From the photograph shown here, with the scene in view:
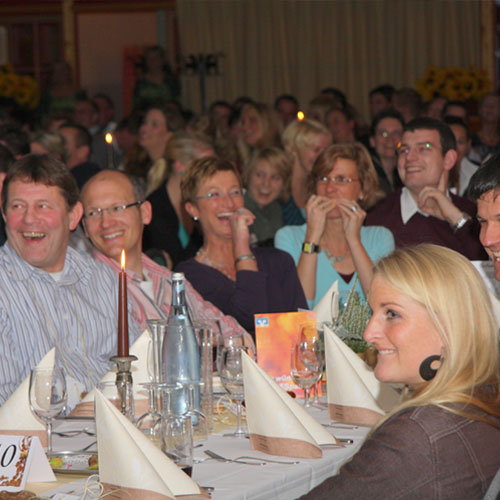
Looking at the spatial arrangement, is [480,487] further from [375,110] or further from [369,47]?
[369,47]

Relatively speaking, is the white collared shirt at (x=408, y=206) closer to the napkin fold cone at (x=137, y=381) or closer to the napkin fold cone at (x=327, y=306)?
the napkin fold cone at (x=327, y=306)

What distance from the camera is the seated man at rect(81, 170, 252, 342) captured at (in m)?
3.37

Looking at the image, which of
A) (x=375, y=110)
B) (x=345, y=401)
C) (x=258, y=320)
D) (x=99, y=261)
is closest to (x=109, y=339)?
(x=99, y=261)

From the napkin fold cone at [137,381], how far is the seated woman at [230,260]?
3.29 feet

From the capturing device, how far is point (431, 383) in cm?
155

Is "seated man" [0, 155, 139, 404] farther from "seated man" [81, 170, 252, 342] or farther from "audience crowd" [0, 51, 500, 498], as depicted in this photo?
"seated man" [81, 170, 252, 342]

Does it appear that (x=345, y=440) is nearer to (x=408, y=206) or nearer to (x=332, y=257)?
(x=332, y=257)

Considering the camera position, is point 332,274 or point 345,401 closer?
point 345,401

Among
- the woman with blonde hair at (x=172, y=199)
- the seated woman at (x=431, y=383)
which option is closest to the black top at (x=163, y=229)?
the woman with blonde hair at (x=172, y=199)

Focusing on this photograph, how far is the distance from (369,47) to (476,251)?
7.52 meters

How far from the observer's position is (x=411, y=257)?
1.62 meters

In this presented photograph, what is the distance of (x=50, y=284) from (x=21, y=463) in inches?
49.2

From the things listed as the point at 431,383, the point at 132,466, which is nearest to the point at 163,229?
the point at 132,466

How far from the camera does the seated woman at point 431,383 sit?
1459mm
